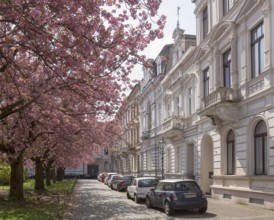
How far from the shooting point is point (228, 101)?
892 inches

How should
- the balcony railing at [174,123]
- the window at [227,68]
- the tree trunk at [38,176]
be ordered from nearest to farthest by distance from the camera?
the window at [227,68], the tree trunk at [38,176], the balcony railing at [174,123]

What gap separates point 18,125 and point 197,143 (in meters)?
12.7

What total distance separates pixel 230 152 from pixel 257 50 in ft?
19.8

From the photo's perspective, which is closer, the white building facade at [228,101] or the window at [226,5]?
the white building facade at [228,101]

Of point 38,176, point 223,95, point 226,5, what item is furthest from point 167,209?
point 38,176

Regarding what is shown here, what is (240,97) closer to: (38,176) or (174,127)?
(174,127)

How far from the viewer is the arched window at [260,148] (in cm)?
2030

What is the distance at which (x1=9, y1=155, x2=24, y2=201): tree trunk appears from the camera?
23844mm

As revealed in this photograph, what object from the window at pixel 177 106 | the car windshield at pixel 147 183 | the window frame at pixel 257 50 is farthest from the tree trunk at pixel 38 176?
the window frame at pixel 257 50

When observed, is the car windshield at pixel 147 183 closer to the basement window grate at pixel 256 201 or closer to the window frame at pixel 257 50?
the basement window grate at pixel 256 201

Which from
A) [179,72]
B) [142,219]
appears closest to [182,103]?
[179,72]

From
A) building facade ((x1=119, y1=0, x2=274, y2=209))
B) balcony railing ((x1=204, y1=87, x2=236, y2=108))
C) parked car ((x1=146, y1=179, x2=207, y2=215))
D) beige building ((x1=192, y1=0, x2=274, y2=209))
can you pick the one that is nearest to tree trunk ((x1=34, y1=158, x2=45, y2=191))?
building facade ((x1=119, y1=0, x2=274, y2=209))

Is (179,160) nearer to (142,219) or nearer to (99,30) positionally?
(142,219)

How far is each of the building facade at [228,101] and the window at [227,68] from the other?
4 cm
